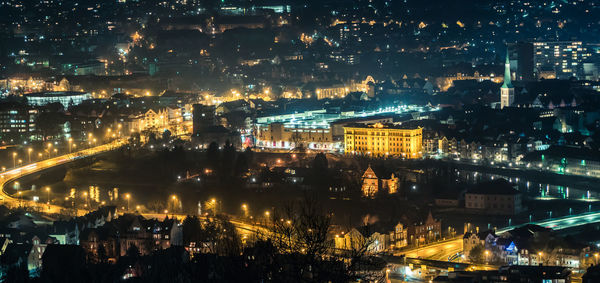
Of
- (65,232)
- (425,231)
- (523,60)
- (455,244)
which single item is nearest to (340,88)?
(523,60)

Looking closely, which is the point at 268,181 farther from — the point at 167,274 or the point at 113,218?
the point at 167,274

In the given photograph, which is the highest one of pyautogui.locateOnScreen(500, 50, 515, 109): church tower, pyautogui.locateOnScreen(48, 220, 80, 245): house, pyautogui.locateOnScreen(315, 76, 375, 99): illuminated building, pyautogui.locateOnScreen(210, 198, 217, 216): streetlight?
pyautogui.locateOnScreen(315, 76, 375, 99): illuminated building

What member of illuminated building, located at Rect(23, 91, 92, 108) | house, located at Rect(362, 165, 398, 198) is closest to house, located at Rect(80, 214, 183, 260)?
house, located at Rect(362, 165, 398, 198)

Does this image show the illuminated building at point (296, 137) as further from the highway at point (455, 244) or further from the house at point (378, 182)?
the highway at point (455, 244)

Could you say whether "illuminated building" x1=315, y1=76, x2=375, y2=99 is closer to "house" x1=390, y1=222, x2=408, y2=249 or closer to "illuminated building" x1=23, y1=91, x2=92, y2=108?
"illuminated building" x1=23, y1=91, x2=92, y2=108

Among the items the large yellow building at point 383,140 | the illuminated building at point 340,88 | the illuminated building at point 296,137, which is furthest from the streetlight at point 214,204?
the illuminated building at point 340,88
